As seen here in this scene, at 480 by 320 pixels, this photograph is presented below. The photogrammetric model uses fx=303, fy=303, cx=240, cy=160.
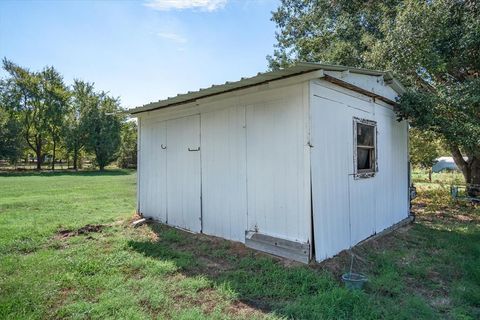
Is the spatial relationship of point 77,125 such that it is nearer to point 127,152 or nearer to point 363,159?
point 127,152

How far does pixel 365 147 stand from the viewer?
16.3ft

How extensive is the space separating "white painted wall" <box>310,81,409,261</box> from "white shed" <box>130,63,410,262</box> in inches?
0.6

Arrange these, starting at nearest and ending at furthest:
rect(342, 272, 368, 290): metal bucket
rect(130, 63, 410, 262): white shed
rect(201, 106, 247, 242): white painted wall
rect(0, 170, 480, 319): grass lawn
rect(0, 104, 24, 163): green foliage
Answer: rect(0, 170, 480, 319): grass lawn → rect(342, 272, 368, 290): metal bucket → rect(130, 63, 410, 262): white shed → rect(201, 106, 247, 242): white painted wall → rect(0, 104, 24, 163): green foliage

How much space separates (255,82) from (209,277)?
99.8 inches

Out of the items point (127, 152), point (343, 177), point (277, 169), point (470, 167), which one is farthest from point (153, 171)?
point (127, 152)

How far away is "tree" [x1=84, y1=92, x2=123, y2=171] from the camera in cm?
2712

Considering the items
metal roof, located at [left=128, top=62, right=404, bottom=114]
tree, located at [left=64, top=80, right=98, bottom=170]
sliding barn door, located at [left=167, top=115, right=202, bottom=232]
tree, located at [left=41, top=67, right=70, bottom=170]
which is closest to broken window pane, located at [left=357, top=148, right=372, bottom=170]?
metal roof, located at [left=128, top=62, right=404, bottom=114]

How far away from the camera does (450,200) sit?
932 cm

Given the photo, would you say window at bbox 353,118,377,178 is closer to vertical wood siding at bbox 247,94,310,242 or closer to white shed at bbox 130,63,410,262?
white shed at bbox 130,63,410,262

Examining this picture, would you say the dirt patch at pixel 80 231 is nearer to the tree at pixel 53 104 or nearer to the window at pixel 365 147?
the window at pixel 365 147

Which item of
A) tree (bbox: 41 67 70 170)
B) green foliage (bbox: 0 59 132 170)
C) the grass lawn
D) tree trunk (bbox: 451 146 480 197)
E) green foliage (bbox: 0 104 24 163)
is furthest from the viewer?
tree (bbox: 41 67 70 170)

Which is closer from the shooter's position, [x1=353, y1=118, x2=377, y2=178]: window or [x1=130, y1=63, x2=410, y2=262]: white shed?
[x1=130, y1=63, x2=410, y2=262]: white shed

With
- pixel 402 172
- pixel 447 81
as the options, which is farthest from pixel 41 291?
pixel 447 81

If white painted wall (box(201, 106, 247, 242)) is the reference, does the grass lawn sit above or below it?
Result: below
